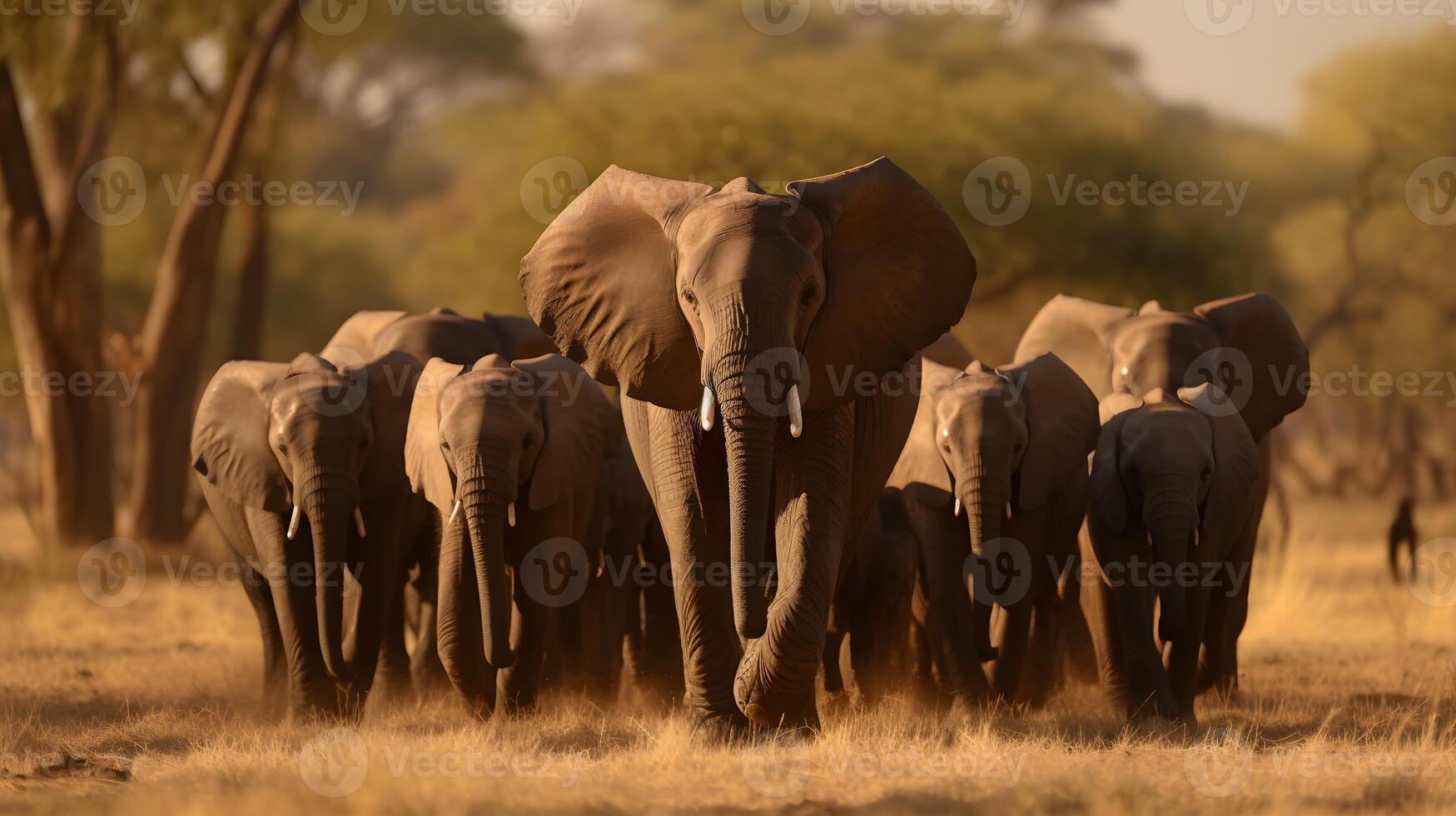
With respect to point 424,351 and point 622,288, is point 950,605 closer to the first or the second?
point 622,288

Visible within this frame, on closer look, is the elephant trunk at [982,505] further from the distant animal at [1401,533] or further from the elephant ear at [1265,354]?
the distant animal at [1401,533]

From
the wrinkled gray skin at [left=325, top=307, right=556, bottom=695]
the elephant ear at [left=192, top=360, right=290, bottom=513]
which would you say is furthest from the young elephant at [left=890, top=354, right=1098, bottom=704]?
the elephant ear at [left=192, top=360, right=290, bottom=513]

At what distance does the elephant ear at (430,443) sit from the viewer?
368 inches

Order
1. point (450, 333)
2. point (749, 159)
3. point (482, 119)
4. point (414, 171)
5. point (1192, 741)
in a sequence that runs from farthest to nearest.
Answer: point (414, 171) < point (482, 119) < point (749, 159) < point (450, 333) < point (1192, 741)

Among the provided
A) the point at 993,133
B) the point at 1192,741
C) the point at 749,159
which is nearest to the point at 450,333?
the point at 1192,741

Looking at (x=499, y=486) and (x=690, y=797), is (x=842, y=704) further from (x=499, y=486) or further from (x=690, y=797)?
(x=690, y=797)

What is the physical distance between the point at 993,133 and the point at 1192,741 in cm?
1504

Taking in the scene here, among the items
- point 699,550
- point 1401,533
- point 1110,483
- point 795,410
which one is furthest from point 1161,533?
point 1401,533

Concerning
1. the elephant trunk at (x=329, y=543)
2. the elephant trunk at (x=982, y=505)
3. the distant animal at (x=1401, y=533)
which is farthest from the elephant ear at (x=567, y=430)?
the distant animal at (x=1401, y=533)

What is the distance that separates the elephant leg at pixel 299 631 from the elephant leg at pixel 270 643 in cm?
38

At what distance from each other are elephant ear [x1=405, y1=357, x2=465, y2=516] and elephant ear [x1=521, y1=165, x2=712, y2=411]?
4.78 ft

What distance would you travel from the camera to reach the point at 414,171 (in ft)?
148

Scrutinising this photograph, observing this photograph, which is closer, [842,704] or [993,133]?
[842,704]

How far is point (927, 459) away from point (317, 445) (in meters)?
3.18
